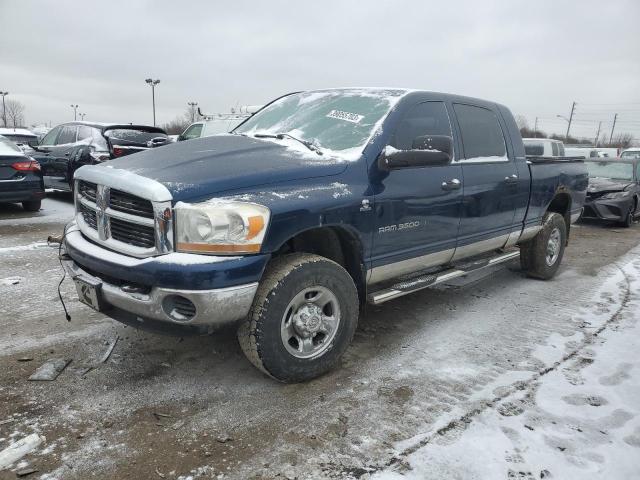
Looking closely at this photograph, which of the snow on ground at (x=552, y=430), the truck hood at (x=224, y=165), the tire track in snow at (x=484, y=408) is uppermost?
the truck hood at (x=224, y=165)

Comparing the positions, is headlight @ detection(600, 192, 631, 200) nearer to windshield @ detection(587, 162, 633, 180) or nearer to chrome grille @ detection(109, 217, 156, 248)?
windshield @ detection(587, 162, 633, 180)

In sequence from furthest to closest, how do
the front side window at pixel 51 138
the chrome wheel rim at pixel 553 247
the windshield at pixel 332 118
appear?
the front side window at pixel 51 138 < the chrome wheel rim at pixel 553 247 < the windshield at pixel 332 118

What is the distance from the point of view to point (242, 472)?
7.50 ft

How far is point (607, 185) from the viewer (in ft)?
34.4

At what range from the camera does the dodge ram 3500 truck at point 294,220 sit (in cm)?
261

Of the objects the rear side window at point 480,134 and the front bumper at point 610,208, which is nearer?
the rear side window at point 480,134

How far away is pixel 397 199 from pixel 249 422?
175 centimetres

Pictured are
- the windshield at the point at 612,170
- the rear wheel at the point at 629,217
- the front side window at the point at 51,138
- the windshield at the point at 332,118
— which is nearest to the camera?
the windshield at the point at 332,118

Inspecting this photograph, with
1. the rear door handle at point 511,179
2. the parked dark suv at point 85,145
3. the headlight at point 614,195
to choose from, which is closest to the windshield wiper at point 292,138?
the rear door handle at point 511,179

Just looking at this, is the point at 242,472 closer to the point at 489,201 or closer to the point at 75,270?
the point at 75,270

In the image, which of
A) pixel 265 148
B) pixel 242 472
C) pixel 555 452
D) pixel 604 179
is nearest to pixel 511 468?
pixel 555 452

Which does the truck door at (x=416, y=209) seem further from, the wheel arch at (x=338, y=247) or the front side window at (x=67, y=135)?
the front side window at (x=67, y=135)

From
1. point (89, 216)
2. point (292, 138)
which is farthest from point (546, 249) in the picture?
point (89, 216)

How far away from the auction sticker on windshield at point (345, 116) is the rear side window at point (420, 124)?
0.32 m
